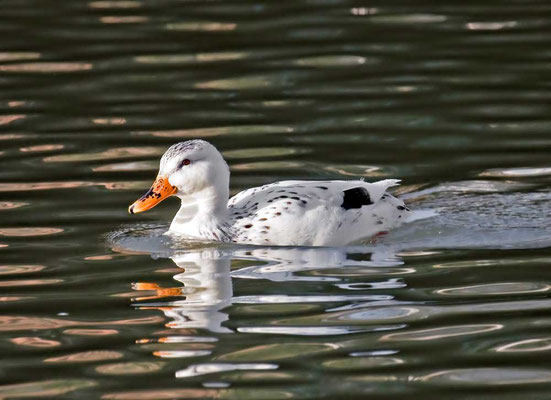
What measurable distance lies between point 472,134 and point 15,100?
16.2 ft

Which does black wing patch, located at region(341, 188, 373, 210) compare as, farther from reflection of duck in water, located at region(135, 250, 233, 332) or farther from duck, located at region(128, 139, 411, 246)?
reflection of duck in water, located at region(135, 250, 233, 332)

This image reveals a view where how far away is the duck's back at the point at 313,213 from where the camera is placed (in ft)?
34.9

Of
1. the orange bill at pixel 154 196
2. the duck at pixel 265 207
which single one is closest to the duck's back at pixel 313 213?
the duck at pixel 265 207

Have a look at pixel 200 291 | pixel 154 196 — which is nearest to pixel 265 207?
pixel 154 196

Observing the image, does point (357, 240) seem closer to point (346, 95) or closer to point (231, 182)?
point (231, 182)

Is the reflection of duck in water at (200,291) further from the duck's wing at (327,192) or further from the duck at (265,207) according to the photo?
the duck's wing at (327,192)

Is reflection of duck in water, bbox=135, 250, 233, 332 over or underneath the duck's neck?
underneath

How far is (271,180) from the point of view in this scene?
1245 cm

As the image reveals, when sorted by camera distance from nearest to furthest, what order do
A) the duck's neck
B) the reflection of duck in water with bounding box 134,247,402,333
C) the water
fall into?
the water → the reflection of duck in water with bounding box 134,247,402,333 → the duck's neck

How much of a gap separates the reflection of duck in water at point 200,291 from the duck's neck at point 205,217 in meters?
0.24

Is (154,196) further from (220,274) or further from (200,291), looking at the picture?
(200,291)

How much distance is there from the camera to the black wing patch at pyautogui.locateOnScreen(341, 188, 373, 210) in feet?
35.8

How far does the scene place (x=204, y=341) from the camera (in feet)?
26.8

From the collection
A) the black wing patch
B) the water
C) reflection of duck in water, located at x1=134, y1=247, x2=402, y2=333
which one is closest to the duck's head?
the water
